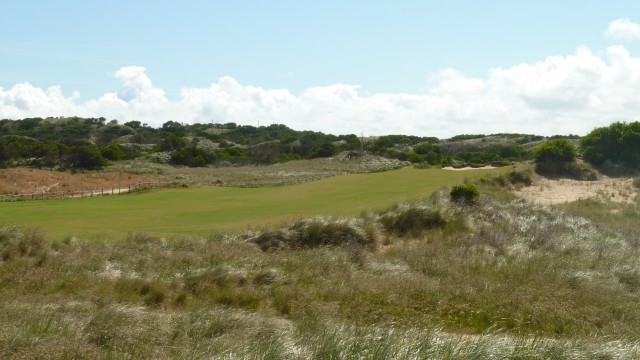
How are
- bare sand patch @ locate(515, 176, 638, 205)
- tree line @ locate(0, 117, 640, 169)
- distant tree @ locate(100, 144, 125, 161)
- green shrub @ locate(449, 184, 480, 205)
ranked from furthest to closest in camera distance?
distant tree @ locate(100, 144, 125, 161)
tree line @ locate(0, 117, 640, 169)
bare sand patch @ locate(515, 176, 638, 205)
green shrub @ locate(449, 184, 480, 205)

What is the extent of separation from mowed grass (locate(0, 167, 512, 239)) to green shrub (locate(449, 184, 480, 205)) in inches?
87.5

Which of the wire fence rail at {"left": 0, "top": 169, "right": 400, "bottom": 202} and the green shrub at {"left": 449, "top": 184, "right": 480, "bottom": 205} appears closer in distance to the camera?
the green shrub at {"left": 449, "top": 184, "right": 480, "bottom": 205}

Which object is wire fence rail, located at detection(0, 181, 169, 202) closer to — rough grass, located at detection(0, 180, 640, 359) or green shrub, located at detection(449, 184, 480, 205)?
rough grass, located at detection(0, 180, 640, 359)

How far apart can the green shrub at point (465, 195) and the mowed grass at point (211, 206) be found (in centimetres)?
222

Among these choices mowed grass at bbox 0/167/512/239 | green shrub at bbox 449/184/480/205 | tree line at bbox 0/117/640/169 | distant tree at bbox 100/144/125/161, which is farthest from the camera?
distant tree at bbox 100/144/125/161

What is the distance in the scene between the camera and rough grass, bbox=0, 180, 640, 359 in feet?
24.9

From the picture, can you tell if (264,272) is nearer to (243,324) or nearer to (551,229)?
(243,324)

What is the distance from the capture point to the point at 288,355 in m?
7.07

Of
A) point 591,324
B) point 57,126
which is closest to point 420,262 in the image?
point 591,324

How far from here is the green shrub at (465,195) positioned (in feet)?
80.4

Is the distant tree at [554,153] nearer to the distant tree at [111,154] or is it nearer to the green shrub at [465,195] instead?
the green shrub at [465,195]

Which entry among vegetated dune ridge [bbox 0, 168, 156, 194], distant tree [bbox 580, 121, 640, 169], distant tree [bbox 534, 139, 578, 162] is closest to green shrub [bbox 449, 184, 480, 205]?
distant tree [bbox 534, 139, 578, 162]

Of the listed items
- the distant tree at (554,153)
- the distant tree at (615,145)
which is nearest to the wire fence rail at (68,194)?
the distant tree at (554,153)

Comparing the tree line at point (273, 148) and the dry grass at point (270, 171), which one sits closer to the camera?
the dry grass at point (270, 171)
